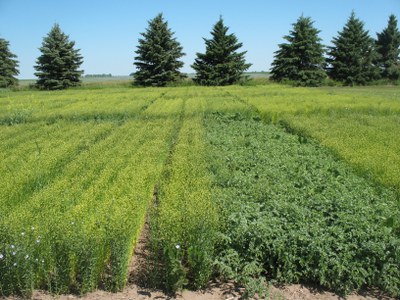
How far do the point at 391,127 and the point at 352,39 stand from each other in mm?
47662

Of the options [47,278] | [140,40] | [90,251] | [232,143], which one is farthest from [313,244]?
[140,40]

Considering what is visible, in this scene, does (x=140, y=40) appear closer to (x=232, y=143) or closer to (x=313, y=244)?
(x=232, y=143)

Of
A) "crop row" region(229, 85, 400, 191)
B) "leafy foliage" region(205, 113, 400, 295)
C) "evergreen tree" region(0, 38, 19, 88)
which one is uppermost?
"evergreen tree" region(0, 38, 19, 88)

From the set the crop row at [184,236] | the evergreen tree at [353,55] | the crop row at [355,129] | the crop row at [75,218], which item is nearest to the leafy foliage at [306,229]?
the crop row at [184,236]

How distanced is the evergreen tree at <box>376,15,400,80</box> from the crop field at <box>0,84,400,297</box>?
5682 cm

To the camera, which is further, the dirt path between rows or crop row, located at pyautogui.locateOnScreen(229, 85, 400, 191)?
crop row, located at pyautogui.locateOnScreen(229, 85, 400, 191)

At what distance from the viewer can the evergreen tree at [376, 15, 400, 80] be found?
205 feet

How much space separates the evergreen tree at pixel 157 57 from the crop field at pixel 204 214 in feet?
145

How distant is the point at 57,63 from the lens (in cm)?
5325

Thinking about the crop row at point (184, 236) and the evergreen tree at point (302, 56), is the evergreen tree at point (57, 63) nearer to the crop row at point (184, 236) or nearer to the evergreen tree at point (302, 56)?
the evergreen tree at point (302, 56)

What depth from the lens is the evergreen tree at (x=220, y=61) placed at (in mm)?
56031

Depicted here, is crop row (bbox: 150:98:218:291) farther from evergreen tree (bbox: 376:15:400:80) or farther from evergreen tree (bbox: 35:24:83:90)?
evergreen tree (bbox: 376:15:400:80)

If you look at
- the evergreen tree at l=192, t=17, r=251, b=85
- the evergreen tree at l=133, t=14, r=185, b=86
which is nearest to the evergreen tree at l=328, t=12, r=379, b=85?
the evergreen tree at l=192, t=17, r=251, b=85

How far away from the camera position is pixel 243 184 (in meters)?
7.89
